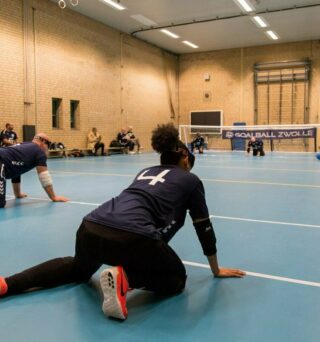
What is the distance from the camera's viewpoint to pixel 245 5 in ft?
57.1

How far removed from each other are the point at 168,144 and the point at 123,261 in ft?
2.76

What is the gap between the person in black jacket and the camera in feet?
7.55

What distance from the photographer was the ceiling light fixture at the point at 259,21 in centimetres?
1918

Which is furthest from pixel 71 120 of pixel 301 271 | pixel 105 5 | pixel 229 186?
pixel 301 271

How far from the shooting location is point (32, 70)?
1655 cm

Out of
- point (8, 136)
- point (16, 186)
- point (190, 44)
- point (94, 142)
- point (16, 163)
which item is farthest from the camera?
point (190, 44)

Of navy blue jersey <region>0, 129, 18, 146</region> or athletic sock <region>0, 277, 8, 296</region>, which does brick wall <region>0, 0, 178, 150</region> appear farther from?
athletic sock <region>0, 277, 8, 296</region>

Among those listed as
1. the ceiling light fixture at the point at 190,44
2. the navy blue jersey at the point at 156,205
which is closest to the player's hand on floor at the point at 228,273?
the navy blue jersey at the point at 156,205

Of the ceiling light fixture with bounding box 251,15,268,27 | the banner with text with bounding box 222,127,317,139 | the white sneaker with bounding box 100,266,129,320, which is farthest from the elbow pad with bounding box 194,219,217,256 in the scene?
the banner with text with bounding box 222,127,317,139

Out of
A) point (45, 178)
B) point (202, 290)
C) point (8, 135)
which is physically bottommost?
point (202, 290)

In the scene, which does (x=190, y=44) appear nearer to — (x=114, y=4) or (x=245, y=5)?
(x=245, y=5)

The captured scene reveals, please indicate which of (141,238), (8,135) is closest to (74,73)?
(8,135)

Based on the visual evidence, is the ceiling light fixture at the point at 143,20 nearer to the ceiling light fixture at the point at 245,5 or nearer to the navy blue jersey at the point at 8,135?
the ceiling light fixture at the point at 245,5

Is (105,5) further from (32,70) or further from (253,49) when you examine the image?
(253,49)
